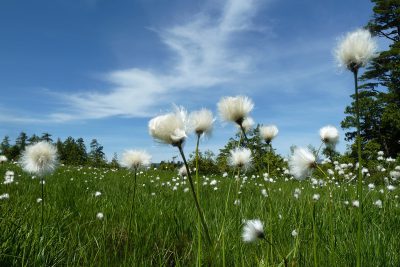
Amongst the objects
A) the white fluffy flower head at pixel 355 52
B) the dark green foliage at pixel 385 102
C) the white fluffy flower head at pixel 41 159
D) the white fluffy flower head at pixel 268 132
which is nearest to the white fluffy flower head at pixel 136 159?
the white fluffy flower head at pixel 41 159

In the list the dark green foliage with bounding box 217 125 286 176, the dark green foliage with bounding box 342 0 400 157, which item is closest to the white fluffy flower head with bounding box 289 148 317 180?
the dark green foliage with bounding box 217 125 286 176

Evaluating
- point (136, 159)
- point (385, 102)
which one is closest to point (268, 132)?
point (136, 159)

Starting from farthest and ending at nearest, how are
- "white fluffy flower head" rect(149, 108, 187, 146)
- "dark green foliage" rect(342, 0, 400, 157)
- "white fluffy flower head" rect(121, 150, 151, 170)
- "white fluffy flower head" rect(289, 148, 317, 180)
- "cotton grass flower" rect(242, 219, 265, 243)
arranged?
1. "dark green foliage" rect(342, 0, 400, 157)
2. "white fluffy flower head" rect(121, 150, 151, 170)
3. "white fluffy flower head" rect(289, 148, 317, 180)
4. "cotton grass flower" rect(242, 219, 265, 243)
5. "white fluffy flower head" rect(149, 108, 187, 146)

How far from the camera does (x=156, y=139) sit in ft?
5.54

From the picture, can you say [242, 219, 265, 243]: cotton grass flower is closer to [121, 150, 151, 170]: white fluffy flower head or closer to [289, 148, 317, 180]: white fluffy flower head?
[289, 148, 317, 180]: white fluffy flower head

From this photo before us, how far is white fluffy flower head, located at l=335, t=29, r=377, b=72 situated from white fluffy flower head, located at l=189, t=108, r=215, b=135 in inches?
27.1

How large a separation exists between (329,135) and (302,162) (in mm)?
532

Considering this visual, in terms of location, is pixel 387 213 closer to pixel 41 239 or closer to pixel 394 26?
pixel 41 239

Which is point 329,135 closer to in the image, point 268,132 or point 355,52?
point 268,132

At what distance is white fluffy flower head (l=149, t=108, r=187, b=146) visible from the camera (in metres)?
1.62

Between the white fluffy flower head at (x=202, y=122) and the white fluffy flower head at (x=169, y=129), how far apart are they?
0.19 metres

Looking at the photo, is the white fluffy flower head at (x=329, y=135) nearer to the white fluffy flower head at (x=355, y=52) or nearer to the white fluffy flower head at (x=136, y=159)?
the white fluffy flower head at (x=355, y=52)

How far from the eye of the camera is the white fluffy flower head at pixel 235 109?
6.93 ft

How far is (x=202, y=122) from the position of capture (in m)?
1.93
